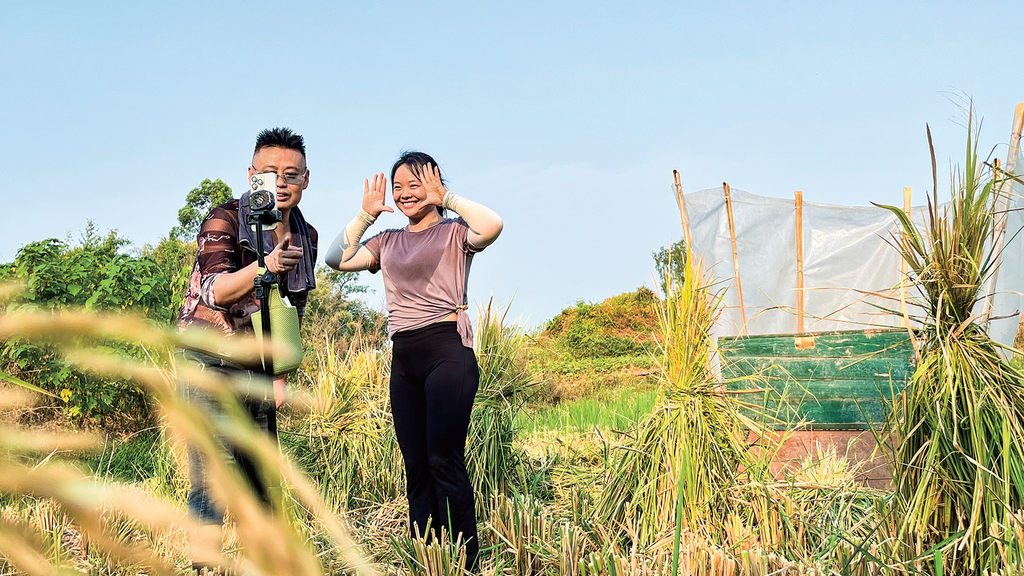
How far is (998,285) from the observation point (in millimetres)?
6965

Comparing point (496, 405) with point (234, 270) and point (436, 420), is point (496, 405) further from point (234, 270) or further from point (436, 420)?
point (234, 270)

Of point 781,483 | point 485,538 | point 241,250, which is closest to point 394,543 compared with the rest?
point 485,538

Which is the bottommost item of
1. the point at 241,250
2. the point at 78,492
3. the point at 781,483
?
the point at 781,483

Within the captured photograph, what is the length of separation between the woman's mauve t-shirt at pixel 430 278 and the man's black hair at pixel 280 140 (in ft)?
1.90

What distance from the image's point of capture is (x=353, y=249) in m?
3.50

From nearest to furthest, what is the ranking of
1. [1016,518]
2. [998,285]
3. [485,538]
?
[1016,518] < [485,538] < [998,285]

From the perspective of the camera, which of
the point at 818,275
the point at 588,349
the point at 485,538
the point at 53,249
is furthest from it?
the point at 588,349

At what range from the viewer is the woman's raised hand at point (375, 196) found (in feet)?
11.3

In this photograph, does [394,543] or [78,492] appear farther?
[394,543]

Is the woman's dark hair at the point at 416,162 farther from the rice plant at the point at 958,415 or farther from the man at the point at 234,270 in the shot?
the rice plant at the point at 958,415

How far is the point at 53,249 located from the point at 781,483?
19.8ft

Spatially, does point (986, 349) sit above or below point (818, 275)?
below

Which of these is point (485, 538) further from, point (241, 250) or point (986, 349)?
point (986, 349)

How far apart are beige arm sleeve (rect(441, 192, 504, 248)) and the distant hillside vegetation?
11107 mm
